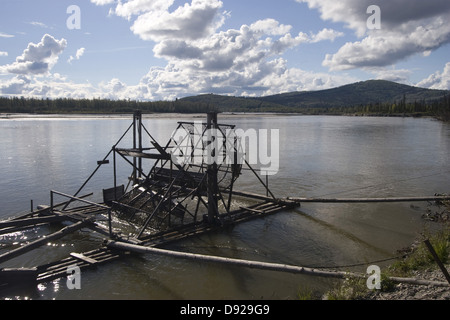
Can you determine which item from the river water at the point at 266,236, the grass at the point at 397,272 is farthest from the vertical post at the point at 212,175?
the grass at the point at 397,272

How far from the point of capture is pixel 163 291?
330 inches

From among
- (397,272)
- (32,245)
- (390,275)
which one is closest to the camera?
(390,275)

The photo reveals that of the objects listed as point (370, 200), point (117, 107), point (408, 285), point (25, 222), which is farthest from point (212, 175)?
point (117, 107)

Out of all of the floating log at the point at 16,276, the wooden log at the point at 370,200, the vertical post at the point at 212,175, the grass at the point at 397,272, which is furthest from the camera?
the wooden log at the point at 370,200

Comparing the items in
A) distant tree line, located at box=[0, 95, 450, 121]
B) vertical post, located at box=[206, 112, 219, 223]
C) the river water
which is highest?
distant tree line, located at box=[0, 95, 450, 121]

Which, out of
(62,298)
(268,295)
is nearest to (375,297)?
(268,295)

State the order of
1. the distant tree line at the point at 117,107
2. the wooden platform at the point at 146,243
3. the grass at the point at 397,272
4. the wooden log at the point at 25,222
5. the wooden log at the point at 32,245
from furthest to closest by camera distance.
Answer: the distant tree line at the point at 117,107 < the wooden log at the point at 25,222 < the wooden platform at the point at 146,243 < the wooden log at the point at 32,245 < the grass at the point at 397,272

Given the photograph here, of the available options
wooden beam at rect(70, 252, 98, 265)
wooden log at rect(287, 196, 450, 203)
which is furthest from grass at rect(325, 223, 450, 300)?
wooden beam at rect(70, 252, 98, 265)

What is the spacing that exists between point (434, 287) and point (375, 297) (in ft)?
3.66

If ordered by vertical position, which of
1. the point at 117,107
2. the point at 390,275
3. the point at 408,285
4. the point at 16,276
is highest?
the point at 117,107

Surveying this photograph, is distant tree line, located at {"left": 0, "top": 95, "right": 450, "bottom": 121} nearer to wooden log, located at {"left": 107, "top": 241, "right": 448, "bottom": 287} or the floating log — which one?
wooden log, located at {"left": 107, "top": 241, "right": 448, "bottom": 287}

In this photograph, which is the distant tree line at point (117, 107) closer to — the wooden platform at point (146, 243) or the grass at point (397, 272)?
the wooden platform at point (146, 243)

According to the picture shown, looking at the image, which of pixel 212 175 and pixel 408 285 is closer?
pixel 408 285

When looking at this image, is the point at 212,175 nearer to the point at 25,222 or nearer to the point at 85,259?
the point at 85,259
